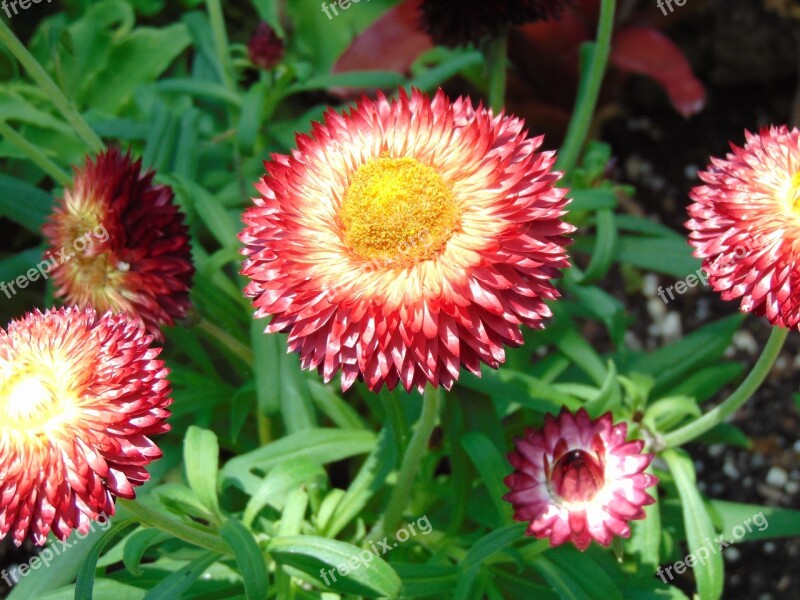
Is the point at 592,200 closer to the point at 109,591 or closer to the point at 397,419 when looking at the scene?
the point at 397,419

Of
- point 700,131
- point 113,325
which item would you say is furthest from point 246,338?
point 700,131

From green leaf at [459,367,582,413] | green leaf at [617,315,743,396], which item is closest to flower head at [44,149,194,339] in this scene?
green leaf at [459,367,582,413]

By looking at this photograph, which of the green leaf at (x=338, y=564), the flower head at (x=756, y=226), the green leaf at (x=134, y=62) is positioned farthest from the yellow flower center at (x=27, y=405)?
the green leaf at (x=134, y=62)

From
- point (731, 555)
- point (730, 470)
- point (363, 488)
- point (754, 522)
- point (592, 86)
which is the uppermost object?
point (592, 86)

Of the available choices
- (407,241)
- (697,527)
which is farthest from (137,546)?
(697,527)

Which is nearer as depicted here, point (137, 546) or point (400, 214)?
point (400, 214)

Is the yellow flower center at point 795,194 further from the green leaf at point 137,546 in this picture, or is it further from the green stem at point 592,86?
the green leaf at point 137,546
